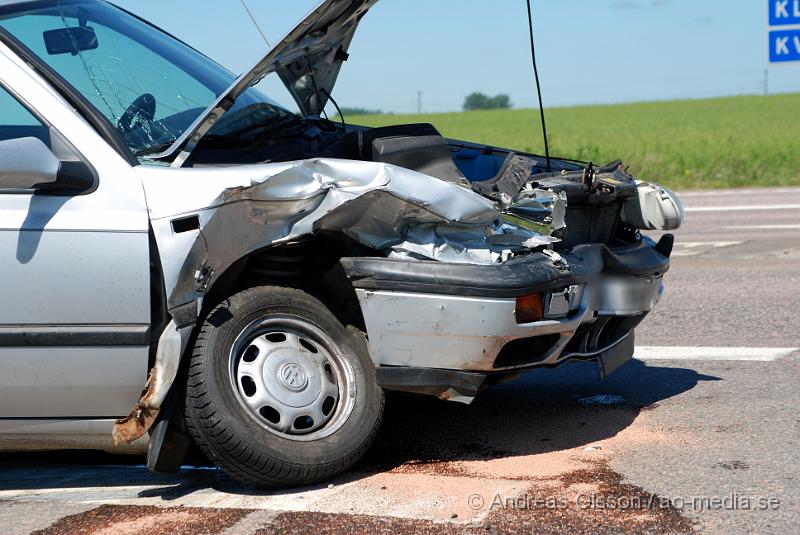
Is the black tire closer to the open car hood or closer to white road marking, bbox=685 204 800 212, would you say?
the open car hood

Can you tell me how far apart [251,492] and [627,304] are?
5.68ft

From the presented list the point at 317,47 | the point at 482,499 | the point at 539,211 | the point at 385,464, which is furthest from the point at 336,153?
the point at 482,499

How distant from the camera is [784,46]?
1853 centimetres

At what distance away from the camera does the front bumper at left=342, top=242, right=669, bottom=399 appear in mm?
3680

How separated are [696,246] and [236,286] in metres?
7.62

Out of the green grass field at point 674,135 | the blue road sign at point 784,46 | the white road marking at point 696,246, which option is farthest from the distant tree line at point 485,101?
the white road marking at point 696,246

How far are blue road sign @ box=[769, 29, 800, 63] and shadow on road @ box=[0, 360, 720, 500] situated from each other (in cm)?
1462

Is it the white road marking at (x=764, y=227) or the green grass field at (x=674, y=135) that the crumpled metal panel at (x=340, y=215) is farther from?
the white road marking at (x=764, y=227)

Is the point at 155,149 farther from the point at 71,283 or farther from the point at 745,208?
the point at 745,208

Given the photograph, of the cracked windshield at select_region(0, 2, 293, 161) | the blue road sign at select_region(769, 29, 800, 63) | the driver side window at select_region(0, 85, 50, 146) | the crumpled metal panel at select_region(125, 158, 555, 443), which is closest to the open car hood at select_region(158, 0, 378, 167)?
the cracked windshield at select_region(0, 2, 293, 161)

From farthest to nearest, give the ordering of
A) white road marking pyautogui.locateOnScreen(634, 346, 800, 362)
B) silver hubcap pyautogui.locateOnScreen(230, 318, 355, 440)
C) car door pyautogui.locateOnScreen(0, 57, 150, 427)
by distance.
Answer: white road marking pyautogui.locateOnScreen(634, 346, 800, 362), silver hubcap pyautogui.locateOnScreen(230, 318, 355, 440), car door pyautogui.locateOnScreen(0, 57, 150, 427)

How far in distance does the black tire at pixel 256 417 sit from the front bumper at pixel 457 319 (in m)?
0.16

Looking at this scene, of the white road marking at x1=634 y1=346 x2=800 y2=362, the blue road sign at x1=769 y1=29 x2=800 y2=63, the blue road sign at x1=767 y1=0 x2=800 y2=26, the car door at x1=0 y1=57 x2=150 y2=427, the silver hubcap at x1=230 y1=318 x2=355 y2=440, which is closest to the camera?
the car door at x1=0 y1=57 x2=150 y2=427

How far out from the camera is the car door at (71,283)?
359cm
